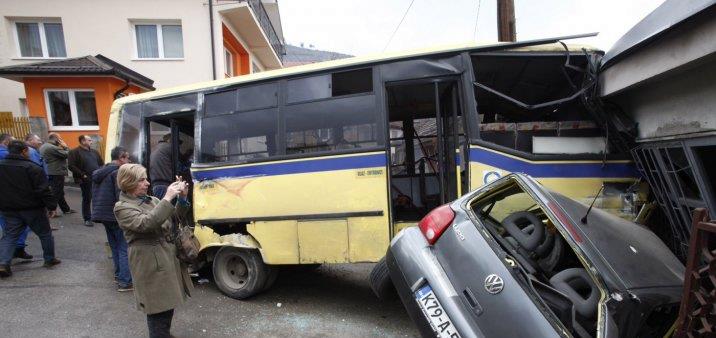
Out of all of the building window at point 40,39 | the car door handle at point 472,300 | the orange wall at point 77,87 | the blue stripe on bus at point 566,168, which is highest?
the building window at point 40,39

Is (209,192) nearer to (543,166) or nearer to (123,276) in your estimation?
(123,276)

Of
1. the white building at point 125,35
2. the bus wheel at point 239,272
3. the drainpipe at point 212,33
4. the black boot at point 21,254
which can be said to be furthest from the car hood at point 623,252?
the white building at point 125,35

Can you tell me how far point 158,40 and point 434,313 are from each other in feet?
49.9

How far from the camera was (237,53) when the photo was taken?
59.8ft

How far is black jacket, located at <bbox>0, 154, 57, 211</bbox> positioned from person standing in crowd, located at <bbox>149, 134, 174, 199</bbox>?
3.96 ft

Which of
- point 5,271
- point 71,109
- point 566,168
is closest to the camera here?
point 566,168

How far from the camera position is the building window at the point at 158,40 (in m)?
14.2

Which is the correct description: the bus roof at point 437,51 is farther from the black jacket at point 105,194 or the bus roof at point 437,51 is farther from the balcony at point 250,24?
the balcony at point 250,24

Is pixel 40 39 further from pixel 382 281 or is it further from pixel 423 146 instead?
pixel 382 281

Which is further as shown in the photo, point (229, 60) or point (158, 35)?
point (229, 60)

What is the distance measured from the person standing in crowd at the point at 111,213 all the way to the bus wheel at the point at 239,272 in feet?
3.40

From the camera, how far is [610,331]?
167 cm

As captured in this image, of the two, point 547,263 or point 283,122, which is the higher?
point 283,122

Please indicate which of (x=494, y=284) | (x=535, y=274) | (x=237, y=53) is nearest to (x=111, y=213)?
(x=494, y=284)
